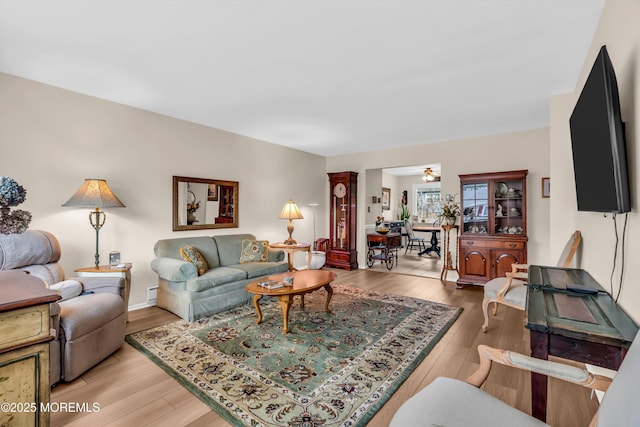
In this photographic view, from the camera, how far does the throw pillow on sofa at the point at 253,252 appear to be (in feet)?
14.6

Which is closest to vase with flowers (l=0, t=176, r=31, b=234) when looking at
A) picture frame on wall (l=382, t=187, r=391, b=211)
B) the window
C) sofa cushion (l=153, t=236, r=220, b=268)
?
sofa cushion (l=153, t=236, r=220, b=268)

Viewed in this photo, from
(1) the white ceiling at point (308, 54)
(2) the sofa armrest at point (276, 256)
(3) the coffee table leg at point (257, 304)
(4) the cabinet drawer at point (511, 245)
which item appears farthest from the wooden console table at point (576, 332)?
(2) the sofa armrest at point (276, 256)

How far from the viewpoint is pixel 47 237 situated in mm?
2752

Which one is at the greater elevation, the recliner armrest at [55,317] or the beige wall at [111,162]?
the beige wall at [111,162]

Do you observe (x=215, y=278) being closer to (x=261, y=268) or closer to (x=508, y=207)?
(x=261, y=268)

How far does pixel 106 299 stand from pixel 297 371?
1.75 m

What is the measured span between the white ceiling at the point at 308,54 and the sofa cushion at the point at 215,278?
2067mm

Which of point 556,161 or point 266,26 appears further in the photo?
point 556,161

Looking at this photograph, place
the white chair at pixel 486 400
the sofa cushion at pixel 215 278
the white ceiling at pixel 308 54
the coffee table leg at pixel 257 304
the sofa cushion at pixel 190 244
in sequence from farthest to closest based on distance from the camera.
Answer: the sofa cushion at pixel 190 244
the sofa cushion at pixel 215 278
the coffee table leg at pixel 257 304
the white ceiling at pixel 308 54
the white chair at pixel 486 400

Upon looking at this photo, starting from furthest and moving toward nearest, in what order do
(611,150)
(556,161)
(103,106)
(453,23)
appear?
(103,106) < (556,161) < (453,23) < (611,150)

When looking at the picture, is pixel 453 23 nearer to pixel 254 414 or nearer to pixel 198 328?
pixel 254 414

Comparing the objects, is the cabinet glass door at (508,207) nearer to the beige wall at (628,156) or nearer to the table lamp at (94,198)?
the beige wall at (628,156)

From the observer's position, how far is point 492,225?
183 inches

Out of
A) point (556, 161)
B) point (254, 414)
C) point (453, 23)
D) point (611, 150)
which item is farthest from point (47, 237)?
point (556, 161)
